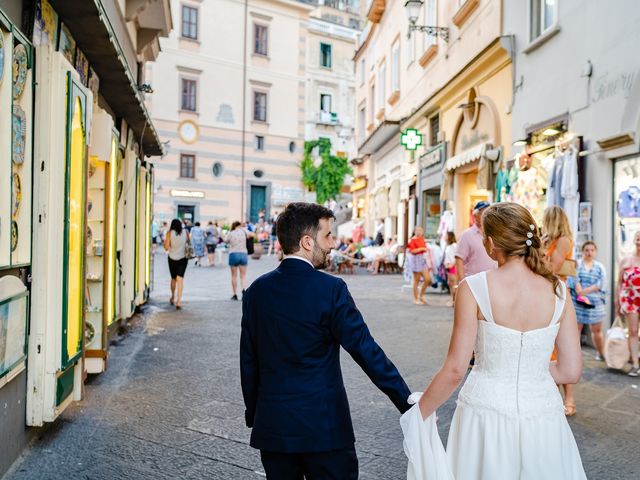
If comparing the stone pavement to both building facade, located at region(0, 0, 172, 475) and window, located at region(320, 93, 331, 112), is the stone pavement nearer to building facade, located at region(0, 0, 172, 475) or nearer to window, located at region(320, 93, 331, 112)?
building facade, located at region(0, 0, 172, 475)

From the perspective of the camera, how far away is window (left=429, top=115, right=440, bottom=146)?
17141 millimetres

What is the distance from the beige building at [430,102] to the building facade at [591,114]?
165 cm

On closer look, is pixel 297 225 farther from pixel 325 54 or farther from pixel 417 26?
pixel 325 54

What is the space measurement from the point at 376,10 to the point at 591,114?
16.8 m

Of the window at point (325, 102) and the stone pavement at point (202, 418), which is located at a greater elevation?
the window at point (325, 102)

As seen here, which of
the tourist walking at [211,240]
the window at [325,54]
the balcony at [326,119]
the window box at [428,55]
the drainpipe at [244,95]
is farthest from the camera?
the window at [325,54]

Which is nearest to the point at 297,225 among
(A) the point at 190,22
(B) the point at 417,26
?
(B) the point at 417,26

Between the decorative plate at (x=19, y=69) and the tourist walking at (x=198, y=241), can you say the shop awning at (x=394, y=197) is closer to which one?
the tourist walking at (x=198, y=241)

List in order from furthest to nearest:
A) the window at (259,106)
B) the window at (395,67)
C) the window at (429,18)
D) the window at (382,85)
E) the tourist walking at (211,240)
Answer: the window at (259,106) < the window at (382,85) < the tourist walking at (211,240) < the window at (395,67) < the window at (429,18)

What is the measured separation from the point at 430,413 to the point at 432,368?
176 inches

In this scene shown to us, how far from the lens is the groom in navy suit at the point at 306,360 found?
2.24 metres

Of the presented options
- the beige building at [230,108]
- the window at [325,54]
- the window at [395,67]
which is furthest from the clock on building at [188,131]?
the window at [395,67]

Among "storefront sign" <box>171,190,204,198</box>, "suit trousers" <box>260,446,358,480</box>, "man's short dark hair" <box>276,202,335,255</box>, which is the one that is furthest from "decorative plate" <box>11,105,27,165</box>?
"storefront sign" <box>171,190,204,198</box>

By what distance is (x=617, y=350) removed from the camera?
655cm
